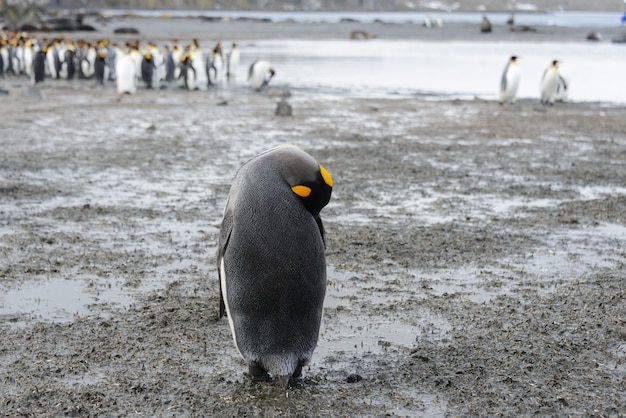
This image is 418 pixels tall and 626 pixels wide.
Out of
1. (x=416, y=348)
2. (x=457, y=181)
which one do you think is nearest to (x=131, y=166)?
(x=457, y=181)

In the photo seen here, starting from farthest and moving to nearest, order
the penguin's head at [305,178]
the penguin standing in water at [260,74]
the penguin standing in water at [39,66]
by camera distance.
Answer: the penguin standing in water at [39,66], the penguin standing in water at [260,74], the penguin's head at [305,178]

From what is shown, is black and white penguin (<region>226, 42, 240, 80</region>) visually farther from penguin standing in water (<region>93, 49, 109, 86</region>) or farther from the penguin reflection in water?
the penguin reflection in water

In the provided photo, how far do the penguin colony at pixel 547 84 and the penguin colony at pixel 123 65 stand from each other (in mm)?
6418

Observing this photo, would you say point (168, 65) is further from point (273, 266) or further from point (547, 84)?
point (273, 266)

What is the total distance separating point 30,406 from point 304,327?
4.39 feet

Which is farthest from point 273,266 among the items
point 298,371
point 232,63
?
point 232,63

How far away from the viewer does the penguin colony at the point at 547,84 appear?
18609mm

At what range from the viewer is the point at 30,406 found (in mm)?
3629

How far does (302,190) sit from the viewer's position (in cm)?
372

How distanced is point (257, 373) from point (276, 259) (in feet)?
2.02

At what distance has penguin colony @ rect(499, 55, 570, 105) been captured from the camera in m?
18.6

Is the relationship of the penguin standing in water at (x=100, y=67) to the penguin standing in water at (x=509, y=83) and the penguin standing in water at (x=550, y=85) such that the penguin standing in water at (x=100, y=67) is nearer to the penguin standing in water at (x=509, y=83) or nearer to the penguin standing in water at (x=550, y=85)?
the penguin standing in water at (x=509, y=83)

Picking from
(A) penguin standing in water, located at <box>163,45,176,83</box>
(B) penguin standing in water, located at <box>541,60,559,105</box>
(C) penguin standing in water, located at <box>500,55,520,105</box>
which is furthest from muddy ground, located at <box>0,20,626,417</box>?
(A) penguin standing in water, located at <box>163,45,176,83</box>

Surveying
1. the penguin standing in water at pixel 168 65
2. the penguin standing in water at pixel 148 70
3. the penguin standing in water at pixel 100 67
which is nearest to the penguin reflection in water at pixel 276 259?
the penguin standing in water at pixel 148 70
